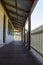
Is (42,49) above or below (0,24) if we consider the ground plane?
below

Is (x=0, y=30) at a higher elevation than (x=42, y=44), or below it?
higher

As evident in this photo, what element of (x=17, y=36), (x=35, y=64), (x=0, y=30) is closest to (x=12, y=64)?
(x=35, y=64)

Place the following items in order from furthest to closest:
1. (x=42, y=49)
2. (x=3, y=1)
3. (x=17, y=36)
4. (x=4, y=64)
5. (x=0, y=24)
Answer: (x=17, y=36) → (x=0, y=24) → (x=3, y=1) → (x=42, y=49) → (x=4, y=64)

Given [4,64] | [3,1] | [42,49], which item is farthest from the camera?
[3,1]

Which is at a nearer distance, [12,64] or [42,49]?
[12,64]

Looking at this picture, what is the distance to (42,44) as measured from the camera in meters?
4.45

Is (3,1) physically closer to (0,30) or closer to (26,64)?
(0,30)

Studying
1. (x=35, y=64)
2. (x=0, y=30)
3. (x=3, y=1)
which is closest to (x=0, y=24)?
(x=0, y=30)

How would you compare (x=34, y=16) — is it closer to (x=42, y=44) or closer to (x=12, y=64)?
(x=42, y=44)

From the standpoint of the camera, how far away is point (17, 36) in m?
31.8

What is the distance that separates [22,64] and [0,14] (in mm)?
7601

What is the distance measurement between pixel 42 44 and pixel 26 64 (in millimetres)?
1020

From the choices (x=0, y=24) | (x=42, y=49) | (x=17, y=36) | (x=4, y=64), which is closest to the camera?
(x=4, y=64)

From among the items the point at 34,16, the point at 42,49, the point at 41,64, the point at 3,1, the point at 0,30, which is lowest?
the point at 41,64
